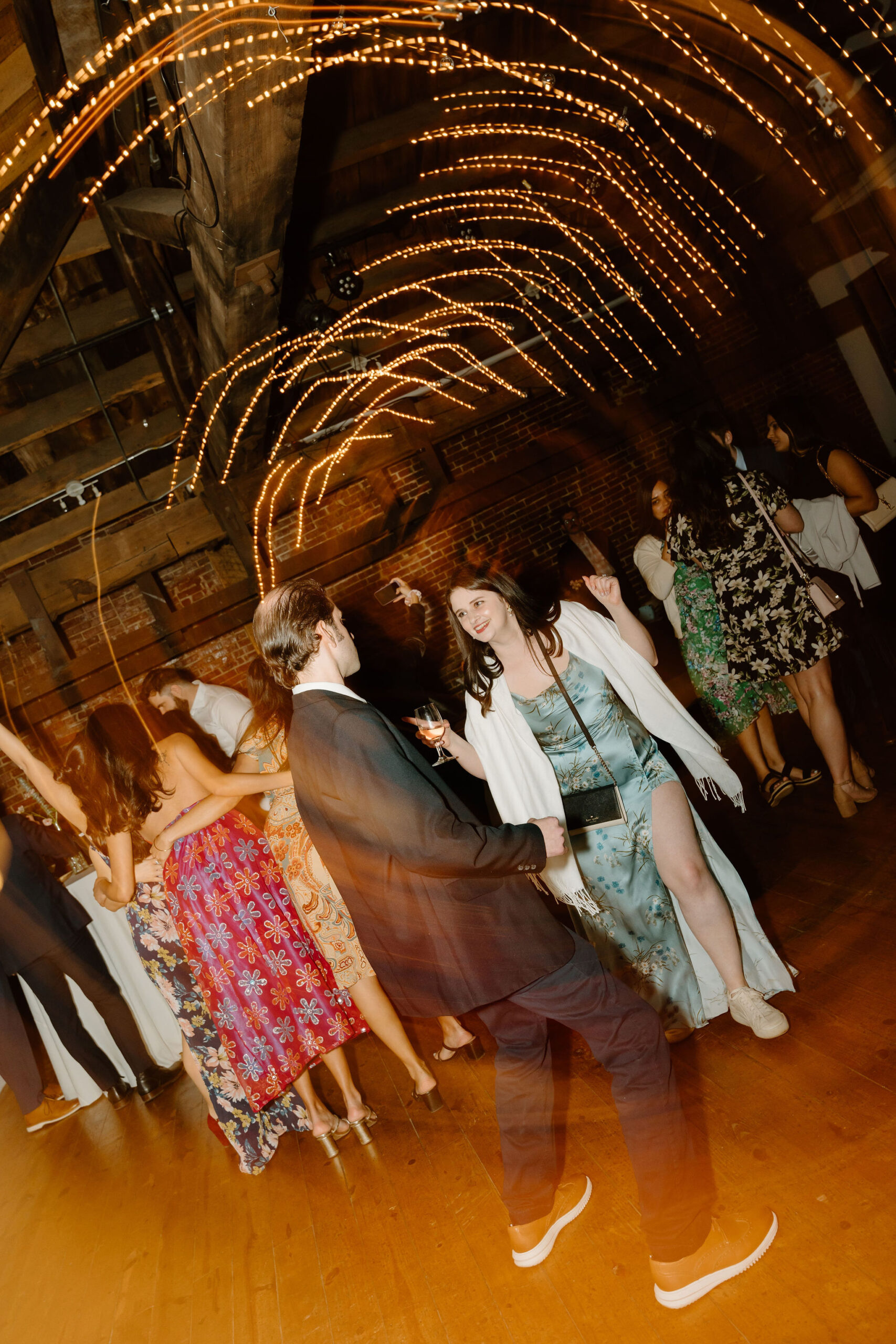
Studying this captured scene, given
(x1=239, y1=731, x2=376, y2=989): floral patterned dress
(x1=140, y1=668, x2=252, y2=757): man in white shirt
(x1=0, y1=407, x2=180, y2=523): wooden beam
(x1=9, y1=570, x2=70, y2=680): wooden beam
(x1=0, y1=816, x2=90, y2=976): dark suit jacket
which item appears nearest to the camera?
(x1=239, y1=731, x2=376, y2=989): floral patterned dress

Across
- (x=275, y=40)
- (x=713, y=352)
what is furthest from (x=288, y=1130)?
(x=713, y=352)

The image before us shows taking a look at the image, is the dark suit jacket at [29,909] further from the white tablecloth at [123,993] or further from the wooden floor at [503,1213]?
the wooden floor at [503,1213]

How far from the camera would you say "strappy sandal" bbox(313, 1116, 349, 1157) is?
9.04 feet

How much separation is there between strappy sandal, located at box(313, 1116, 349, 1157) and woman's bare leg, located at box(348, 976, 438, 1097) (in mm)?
281

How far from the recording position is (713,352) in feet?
24.4

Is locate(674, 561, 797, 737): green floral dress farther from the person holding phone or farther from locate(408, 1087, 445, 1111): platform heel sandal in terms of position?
locate(408, 1087, 445, 1111): platform heel sandal

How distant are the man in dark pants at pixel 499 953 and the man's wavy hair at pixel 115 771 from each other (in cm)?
118

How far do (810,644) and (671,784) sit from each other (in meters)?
1.22

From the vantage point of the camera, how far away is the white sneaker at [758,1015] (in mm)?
2174

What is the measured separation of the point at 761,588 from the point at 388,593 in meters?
1.44

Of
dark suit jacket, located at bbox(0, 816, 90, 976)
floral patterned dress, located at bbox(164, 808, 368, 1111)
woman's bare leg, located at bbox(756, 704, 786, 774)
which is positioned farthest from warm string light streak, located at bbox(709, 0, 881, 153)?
dark suit jacket, located at bbox(0, 816, 90, 976)

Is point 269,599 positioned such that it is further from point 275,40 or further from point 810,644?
point 810,644

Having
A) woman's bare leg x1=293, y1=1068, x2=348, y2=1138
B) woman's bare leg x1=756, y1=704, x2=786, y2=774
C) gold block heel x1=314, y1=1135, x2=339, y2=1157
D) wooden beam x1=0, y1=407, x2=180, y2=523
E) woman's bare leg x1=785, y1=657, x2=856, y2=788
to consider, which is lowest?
gold block heel x1=314, y1=1135, x2=339, y2=1157

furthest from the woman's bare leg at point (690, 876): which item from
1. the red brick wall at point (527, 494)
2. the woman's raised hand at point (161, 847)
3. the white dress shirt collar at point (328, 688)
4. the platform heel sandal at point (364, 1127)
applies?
the red brick wall at point (527, 494)
